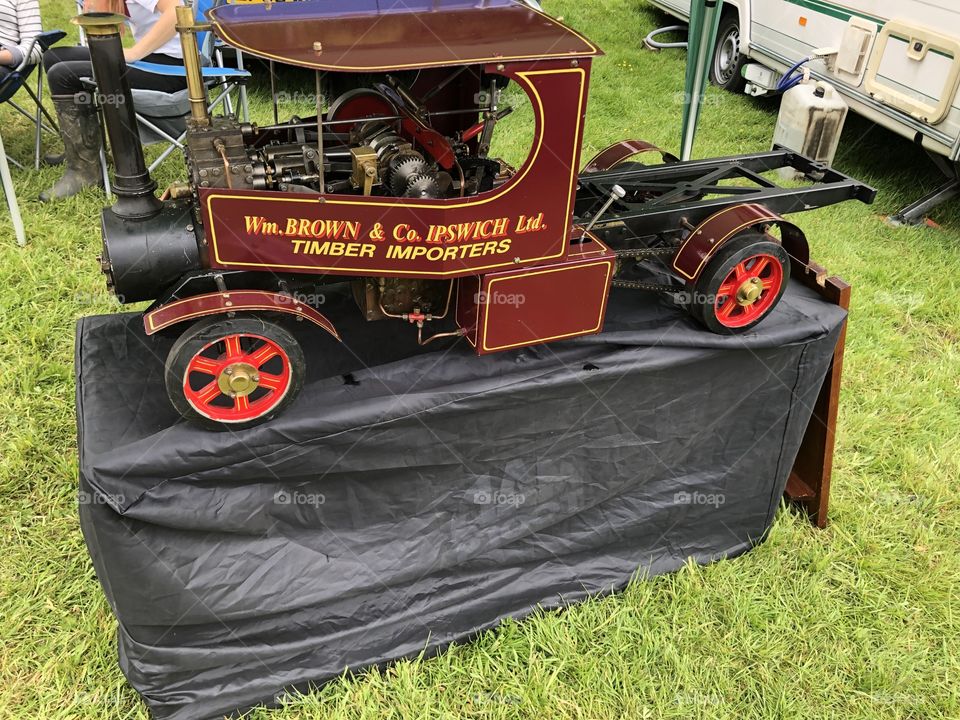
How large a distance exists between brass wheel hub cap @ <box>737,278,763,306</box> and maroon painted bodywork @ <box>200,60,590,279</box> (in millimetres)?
819

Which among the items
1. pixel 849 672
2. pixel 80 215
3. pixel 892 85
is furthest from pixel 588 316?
pixel 892 85

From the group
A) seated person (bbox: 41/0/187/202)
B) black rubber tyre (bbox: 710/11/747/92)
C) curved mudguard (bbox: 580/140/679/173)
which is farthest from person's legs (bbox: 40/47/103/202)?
black rubber tyre (bbox: 710/11/747/92)

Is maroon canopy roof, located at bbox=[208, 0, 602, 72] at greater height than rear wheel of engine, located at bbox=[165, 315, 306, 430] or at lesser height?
greater

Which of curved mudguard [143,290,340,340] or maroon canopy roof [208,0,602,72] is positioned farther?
curved mudguard [143,290,340,340]

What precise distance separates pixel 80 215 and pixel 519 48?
176 inches

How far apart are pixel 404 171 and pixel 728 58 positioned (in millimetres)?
8103

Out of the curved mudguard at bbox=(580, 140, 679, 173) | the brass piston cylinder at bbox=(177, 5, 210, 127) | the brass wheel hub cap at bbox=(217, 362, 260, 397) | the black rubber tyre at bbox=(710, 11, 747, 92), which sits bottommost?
the black rubber tyre at bbox=(710, 11, 747, 92)

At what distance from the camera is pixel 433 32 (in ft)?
7.47

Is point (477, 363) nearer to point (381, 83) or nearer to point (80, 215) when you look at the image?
point (381, 83)

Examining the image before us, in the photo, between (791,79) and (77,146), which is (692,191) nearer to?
(791,79)

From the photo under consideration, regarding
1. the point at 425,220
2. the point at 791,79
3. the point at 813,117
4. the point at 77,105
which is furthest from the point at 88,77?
the point at 791,79

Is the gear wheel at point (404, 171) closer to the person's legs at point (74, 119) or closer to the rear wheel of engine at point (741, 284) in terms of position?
the rear wheel of engine at point (741, 284)

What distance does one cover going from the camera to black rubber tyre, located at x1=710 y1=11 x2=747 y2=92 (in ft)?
29.2

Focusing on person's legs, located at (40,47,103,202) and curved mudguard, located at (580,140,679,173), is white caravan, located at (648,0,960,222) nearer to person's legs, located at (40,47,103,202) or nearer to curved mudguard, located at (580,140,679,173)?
curved mudguard, located at (580,140,679,173)
